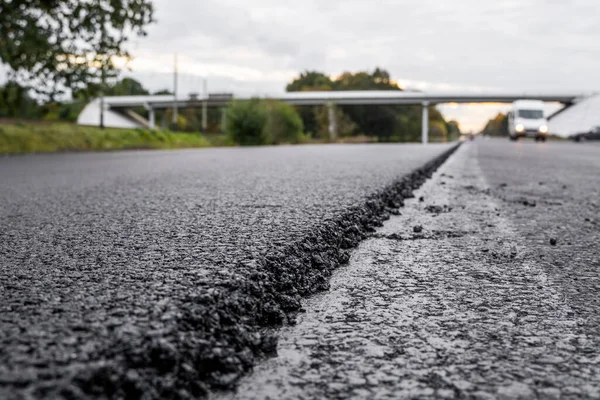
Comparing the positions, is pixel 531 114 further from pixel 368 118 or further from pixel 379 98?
pixel 368 118

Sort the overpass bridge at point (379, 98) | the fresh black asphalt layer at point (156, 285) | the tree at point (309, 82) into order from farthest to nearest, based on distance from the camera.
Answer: the tree at point (309, 82)
the overpass bridge at point (379, 98)
the fresh black asphalt layer at point (156, 285)

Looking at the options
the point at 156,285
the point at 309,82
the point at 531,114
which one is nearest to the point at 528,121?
the point at 531,114

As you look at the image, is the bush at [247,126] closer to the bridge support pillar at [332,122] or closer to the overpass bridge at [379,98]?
the overpass bridge at [379,98]

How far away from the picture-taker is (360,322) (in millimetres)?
1561

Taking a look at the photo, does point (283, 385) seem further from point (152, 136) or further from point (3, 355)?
point (152, 136)

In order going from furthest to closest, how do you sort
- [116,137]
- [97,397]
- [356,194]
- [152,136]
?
[152,136] < [116,137] < [356,194] < [97,397]

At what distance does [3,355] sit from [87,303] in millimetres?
367

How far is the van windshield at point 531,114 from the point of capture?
41.6 m

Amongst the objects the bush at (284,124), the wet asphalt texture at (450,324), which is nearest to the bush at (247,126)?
the bush at (284,124)

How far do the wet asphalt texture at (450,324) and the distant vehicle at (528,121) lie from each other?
132 feet

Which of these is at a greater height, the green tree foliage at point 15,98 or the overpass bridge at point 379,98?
the overpass bridge at point 379,98


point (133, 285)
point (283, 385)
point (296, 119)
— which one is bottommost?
point (283, 385)

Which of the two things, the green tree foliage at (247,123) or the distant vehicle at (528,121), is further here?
the green tree foliage at (247,123)

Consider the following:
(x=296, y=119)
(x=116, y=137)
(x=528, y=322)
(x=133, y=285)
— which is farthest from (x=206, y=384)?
(x=296, y=119)
